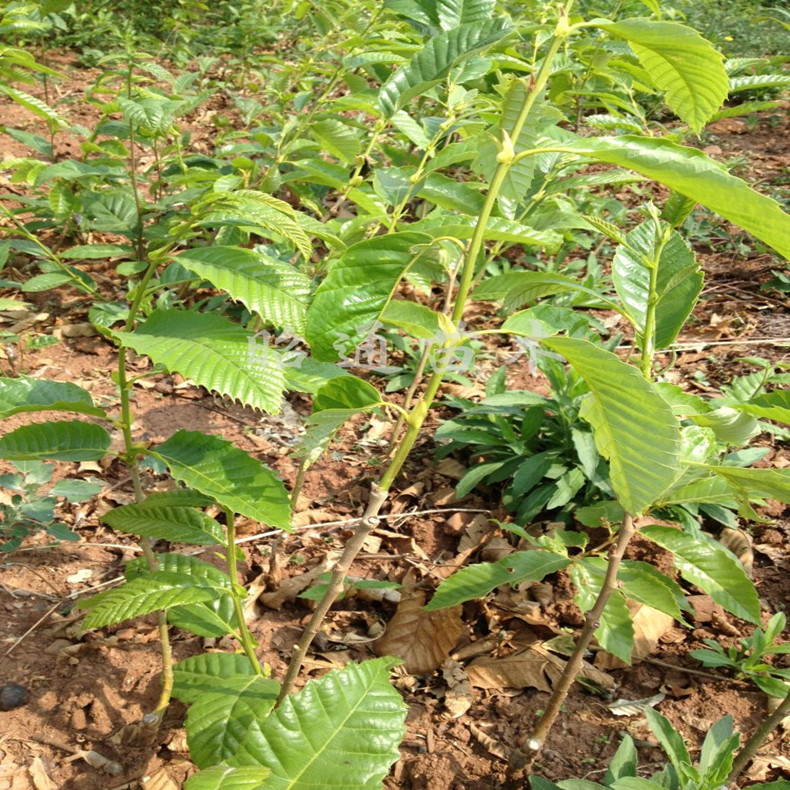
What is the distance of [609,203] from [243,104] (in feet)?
6.11

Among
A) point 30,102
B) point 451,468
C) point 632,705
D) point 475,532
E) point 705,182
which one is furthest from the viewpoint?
point 30,102

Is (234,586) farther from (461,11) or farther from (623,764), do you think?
(461,11)

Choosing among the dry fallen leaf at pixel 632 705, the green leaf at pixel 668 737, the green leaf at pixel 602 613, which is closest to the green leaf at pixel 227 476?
the green leaf at pixel 602 613

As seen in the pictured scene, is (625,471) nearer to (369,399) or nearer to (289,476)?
(369,399)

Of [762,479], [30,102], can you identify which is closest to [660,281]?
[762,479]

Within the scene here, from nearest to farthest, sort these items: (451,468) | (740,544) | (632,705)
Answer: (632,705) → (740,544) → (451,468)

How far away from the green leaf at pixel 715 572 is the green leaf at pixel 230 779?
1.00 metres

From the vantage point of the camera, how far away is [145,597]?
1.41 meters

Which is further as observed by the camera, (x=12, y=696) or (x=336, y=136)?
(x=336, y=136)

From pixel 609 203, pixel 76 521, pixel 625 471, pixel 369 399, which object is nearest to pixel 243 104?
pixel 609 203

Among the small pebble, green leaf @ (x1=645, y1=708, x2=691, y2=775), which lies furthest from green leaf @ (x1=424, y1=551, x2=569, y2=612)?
the small pebble

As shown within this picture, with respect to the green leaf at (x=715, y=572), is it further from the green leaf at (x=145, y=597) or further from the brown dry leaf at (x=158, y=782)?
the brown dry leaf at (x=158, y=782)

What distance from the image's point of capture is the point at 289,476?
2756 mm

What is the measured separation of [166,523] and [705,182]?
3.92ft
